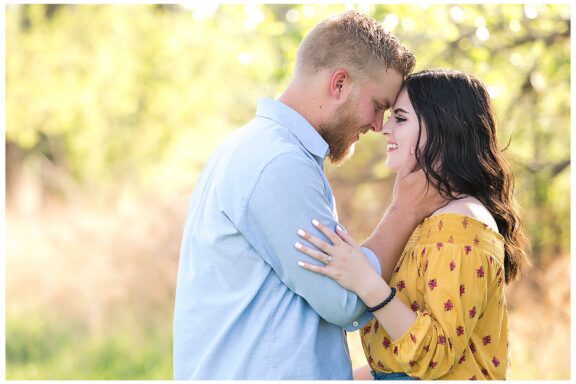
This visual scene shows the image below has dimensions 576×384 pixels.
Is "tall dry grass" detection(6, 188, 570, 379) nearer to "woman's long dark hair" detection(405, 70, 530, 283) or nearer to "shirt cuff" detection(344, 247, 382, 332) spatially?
"woman's long dark hair" detection(405, 70, 530, 283)

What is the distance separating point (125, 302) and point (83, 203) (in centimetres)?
275

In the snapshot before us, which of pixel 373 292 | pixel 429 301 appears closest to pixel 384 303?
pixel 373 292

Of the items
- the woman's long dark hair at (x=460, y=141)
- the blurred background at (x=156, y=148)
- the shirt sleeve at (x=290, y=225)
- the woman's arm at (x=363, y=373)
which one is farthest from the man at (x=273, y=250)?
the blurred background at (x=156, y=148)

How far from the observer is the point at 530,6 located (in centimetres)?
616

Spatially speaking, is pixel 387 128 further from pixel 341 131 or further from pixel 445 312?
pixel 445 312

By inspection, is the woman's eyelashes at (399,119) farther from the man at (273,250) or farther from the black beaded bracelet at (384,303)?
the black beaded bracelet at (384,303)

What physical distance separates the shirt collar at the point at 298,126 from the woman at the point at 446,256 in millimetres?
304

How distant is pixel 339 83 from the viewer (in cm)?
282

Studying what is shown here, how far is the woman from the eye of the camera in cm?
251

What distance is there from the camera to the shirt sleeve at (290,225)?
2.44 m

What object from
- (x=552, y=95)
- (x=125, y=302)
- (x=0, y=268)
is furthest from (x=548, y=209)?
(x=0, y=268)

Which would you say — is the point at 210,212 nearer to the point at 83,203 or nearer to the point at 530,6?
the point at 530,6

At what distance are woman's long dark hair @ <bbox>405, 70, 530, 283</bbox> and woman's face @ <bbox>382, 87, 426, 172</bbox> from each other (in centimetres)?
3

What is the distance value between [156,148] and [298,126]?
8.85 meters
